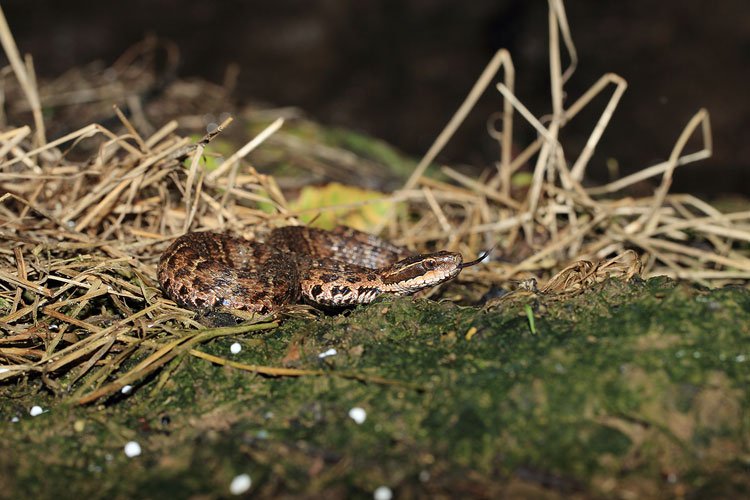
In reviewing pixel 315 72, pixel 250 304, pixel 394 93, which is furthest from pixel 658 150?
pixel 250 304

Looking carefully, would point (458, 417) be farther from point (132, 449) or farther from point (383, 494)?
point (132, 449)

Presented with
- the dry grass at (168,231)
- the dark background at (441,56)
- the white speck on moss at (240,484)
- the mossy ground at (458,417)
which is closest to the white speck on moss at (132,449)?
the mossy ground at (458,417)

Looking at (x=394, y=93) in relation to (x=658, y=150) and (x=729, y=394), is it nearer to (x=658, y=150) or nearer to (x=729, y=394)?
(x=658, y=150)

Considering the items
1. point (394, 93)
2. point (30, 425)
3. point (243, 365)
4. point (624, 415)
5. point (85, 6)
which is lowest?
point (394, 93)

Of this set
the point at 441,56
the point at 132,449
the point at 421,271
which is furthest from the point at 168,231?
the point at 441,56

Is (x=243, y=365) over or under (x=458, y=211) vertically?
over

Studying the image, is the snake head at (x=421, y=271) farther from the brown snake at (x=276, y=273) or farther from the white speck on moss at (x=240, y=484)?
the white speck on moss at (x=240, y=484)

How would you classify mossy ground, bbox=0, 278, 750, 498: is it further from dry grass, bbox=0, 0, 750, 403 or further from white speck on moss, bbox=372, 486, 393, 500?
dry grass, bbox=0, 0, 750, 403
